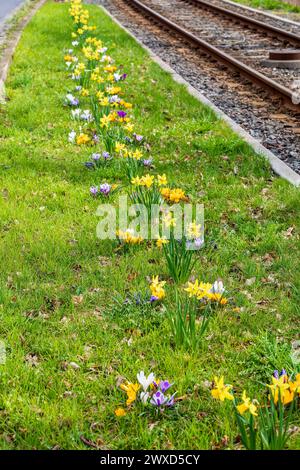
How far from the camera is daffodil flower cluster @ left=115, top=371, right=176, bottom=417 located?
3.09 meters

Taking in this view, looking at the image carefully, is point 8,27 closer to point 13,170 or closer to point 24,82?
point 24,82

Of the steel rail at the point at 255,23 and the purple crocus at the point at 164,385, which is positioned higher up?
the steel rail at the point at 255,23

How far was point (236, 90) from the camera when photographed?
9594mm

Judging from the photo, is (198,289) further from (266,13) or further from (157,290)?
(266,13)

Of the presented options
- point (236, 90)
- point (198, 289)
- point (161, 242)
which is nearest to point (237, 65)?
point (236, 90)

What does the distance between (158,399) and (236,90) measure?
729cm

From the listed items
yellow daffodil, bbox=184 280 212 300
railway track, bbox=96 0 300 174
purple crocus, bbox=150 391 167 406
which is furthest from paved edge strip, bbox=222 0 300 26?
purple crocus, bbox=150 391 167 406

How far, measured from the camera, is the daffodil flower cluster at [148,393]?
309 centimetres

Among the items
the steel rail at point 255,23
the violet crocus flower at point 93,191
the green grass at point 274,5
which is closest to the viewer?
the violet crocus flower at point 93,191

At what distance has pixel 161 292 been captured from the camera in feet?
13.0

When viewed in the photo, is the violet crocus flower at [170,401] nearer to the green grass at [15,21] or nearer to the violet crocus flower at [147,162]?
the violet crocus flower at [147,162]

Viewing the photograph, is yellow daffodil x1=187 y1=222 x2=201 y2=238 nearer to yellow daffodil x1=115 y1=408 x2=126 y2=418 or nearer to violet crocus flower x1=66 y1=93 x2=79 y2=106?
yellow daffodil x1=115 y1=408 x2=126 y2=418

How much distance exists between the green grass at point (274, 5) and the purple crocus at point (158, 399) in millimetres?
17009

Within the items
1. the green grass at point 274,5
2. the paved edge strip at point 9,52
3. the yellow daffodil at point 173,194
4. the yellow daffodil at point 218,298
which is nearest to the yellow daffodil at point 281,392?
the yellow daffodil at point 218,298
